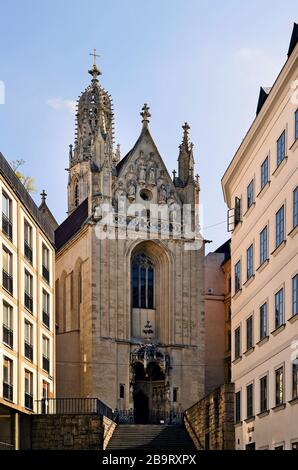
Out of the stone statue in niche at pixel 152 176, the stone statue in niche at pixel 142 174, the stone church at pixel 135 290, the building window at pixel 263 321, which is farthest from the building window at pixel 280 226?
the stone statue in niche at pixel 152 176

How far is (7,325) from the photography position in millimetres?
42531

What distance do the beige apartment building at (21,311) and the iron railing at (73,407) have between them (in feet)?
1.53

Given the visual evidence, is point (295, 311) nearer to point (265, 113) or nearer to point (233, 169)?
point (265, 113)

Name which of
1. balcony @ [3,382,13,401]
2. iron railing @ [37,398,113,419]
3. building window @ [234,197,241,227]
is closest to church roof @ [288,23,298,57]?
building window @ [234,197,241,227]

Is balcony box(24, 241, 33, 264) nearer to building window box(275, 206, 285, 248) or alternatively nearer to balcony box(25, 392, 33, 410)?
balcony box(25, 392, 33, 410)

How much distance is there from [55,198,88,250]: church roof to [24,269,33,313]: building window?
21980 mm

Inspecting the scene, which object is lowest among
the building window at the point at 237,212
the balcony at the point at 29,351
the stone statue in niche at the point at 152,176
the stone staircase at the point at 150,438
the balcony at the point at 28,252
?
the stone staircase at the point at 150,438

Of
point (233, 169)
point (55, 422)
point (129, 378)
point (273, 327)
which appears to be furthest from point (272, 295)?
point (129, 378)

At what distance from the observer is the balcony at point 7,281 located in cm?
4193

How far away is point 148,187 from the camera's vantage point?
70.2 m

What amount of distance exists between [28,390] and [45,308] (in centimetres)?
648

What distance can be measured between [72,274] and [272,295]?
37383 mm

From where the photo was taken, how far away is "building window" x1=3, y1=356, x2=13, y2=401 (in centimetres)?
4197

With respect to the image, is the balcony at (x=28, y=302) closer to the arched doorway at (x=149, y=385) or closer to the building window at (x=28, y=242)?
the building window at (x=28, y=242)
